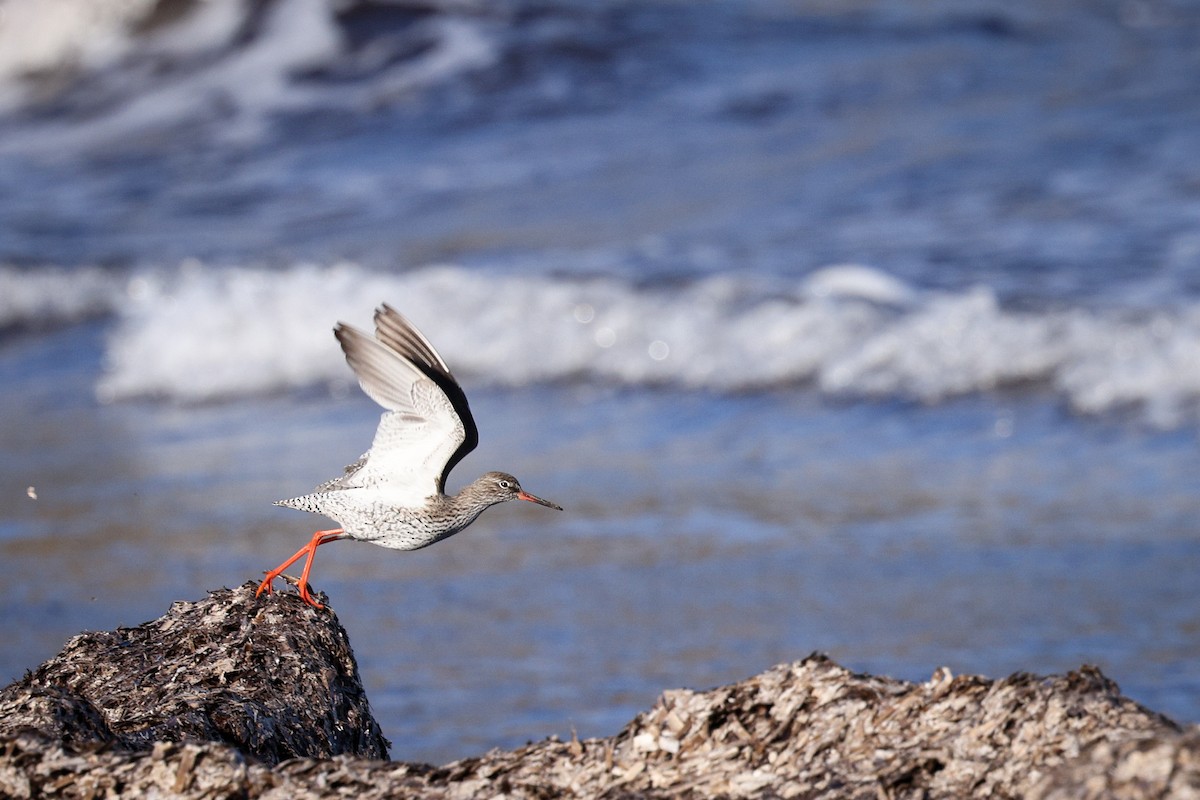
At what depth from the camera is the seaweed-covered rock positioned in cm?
321

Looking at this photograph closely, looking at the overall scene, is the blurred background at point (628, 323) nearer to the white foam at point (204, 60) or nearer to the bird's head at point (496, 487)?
the white foam at point (204, 60)

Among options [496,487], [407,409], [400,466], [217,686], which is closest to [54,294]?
[496,487]

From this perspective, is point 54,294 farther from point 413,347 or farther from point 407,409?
point 413,347

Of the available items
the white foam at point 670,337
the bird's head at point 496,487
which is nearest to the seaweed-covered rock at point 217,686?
the bird's head at point 496,487

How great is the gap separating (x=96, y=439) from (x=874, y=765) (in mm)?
8252

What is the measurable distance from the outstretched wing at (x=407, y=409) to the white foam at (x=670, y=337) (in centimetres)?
521

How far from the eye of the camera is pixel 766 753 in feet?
9.04

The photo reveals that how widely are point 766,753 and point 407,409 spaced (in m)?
2.37

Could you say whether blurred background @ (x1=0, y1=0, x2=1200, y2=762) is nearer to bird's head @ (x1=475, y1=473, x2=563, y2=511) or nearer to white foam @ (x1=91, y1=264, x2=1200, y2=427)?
white foam @ (x1=91, y1=264, x2=1200, y2=427)

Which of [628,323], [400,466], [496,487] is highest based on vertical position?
[628,323]

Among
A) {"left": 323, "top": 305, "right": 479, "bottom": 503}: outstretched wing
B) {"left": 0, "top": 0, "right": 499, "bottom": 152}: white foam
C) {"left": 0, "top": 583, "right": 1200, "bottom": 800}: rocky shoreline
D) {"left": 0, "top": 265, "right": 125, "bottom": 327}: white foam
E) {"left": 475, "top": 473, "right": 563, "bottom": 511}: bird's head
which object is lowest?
{"left": 0, "top": 583, "right": 1200, "bottom": 800}: rocky shoreline

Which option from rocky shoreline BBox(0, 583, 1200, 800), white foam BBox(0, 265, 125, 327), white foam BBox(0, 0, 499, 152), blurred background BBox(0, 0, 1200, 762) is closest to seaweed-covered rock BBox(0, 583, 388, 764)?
rocky shoreline BBox(0, 583, 1200, 800)

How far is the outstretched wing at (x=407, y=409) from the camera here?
458 centimetres

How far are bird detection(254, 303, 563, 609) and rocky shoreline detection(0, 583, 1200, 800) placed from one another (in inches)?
64.7
